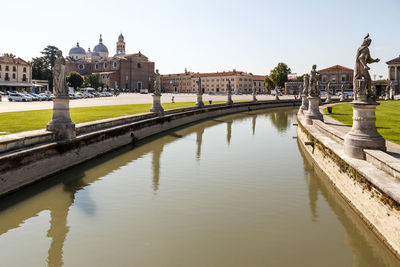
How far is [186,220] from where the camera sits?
7.54 m

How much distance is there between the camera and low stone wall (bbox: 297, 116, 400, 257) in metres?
5.81

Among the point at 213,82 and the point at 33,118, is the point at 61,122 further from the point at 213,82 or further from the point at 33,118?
the point at 213,82

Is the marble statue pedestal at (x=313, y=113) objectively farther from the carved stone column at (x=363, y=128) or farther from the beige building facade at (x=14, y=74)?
the beige building facade at (x=14, y=74)

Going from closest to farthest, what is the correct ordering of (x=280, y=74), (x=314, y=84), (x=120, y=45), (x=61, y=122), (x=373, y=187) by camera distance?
(x=373, y=187), (x=61, y=122), (x=314, y=84), (x=280, y=74), (x=120, y=45)

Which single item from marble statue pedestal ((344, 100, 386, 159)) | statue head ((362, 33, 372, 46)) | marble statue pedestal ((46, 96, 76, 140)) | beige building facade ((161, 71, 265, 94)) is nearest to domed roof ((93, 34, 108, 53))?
beige building facade ((161, 71, 265, 94))

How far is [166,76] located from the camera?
149 m

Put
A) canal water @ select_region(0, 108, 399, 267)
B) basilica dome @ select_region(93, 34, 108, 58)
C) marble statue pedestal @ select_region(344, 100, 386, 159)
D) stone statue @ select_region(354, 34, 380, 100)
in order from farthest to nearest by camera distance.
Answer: basilica dome @ select_region(93, 34, 108, 58) → stone statue @ select_region(354, 34, 380, 100) → marble statue pedestal @ select_region(344, 100, 386, 159) → canal water @ select_region(0, 108, 399, 267)

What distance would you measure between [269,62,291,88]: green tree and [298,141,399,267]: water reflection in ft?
324

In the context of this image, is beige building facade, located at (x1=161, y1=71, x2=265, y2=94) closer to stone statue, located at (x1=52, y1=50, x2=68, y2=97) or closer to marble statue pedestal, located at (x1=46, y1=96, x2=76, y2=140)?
stone statue, located at (x1=52, y1=50, x2=68, y2=97)

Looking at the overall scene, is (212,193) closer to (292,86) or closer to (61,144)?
(61,144)

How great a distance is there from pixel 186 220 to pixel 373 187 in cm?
407

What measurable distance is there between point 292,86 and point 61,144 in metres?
98.9

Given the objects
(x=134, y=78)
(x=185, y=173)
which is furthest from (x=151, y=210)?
(x=134, y=78)

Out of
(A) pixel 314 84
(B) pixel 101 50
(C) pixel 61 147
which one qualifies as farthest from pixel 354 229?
(B) pixel 101 50
